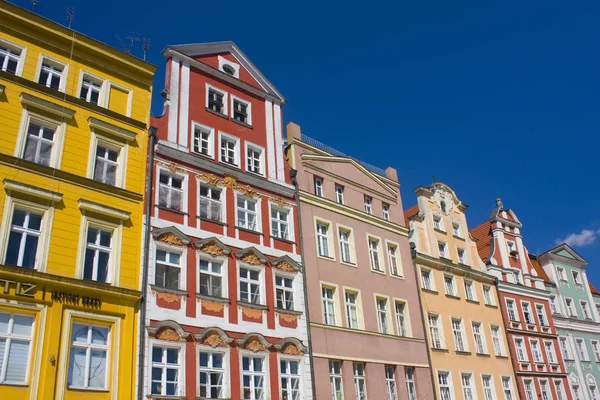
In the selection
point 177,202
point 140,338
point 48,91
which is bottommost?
point 140,338

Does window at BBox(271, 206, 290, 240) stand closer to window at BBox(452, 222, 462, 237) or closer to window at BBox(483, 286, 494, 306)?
window at BBox(452, 222, 462, 237)

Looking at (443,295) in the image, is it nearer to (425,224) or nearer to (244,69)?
(425,224)

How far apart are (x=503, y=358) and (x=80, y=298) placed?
26.4 metres

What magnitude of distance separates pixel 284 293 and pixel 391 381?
24.1 ft

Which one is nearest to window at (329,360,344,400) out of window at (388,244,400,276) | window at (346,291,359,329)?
window at (346,291,359,329)

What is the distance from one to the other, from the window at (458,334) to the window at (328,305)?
31.8ft

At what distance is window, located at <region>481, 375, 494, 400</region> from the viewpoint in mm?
34094

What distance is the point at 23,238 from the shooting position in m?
19.4

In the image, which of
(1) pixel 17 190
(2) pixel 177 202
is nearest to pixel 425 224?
(2) pixel 177 202

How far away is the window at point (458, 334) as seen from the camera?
3403 cm

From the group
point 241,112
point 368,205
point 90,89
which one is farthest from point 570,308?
point 90,89

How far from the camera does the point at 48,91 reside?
22000 mm

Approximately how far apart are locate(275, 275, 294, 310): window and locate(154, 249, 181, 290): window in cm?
474

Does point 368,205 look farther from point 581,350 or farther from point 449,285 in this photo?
point 581,350
